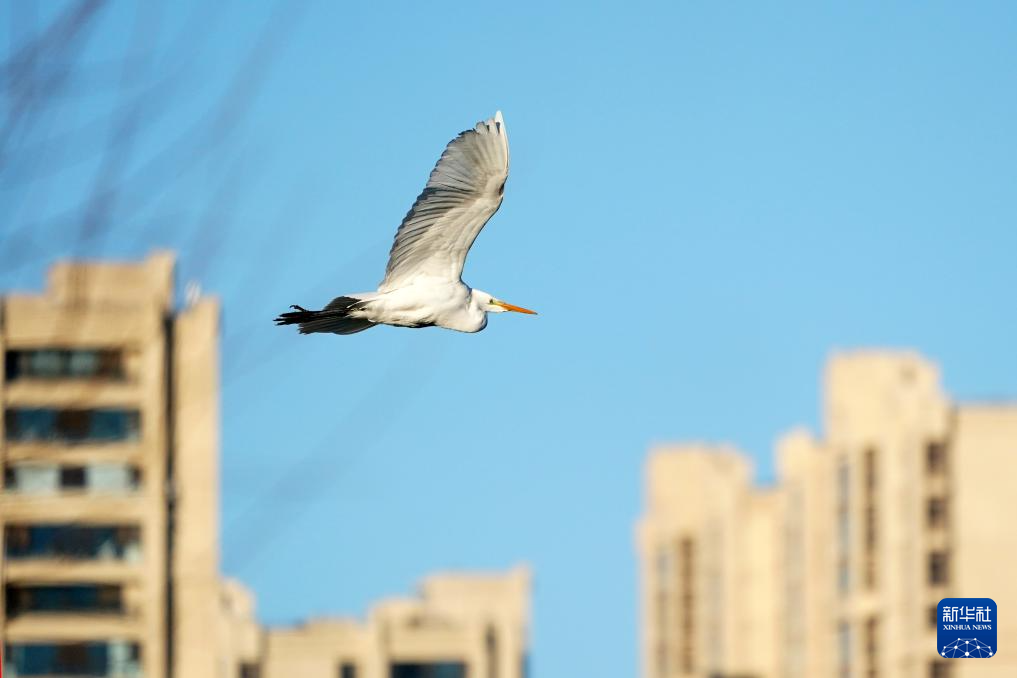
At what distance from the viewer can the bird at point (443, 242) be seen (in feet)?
62.4

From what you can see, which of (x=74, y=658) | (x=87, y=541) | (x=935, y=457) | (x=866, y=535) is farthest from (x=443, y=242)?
(x=74, y=658)

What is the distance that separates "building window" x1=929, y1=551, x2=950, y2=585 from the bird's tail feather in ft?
206

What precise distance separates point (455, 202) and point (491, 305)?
225 cm

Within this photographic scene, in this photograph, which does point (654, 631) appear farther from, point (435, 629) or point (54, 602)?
point (54, 602)

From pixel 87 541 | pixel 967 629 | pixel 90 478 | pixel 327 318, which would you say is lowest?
pixel 967 629

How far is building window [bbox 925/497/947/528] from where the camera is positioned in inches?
3132

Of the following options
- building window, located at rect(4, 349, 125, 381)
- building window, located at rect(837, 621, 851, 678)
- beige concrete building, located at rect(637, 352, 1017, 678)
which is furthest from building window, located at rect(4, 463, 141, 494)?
building window, located at rect(837, 621, 851, 678)

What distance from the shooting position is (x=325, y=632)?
11400 cm

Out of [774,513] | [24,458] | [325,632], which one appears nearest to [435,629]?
[325,632]

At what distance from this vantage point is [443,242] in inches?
763

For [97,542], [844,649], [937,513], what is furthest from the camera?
[97,542]

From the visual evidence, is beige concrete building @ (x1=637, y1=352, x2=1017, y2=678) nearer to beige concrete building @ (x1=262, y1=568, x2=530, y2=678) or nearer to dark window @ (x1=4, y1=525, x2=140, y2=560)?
beige concrete building @ (x1=262, y1=568, x2=530, y2=678)

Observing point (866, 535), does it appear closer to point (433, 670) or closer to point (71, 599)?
point (71, 599)

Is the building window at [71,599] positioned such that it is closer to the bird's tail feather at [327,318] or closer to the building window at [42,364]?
the building window at [42,364]
